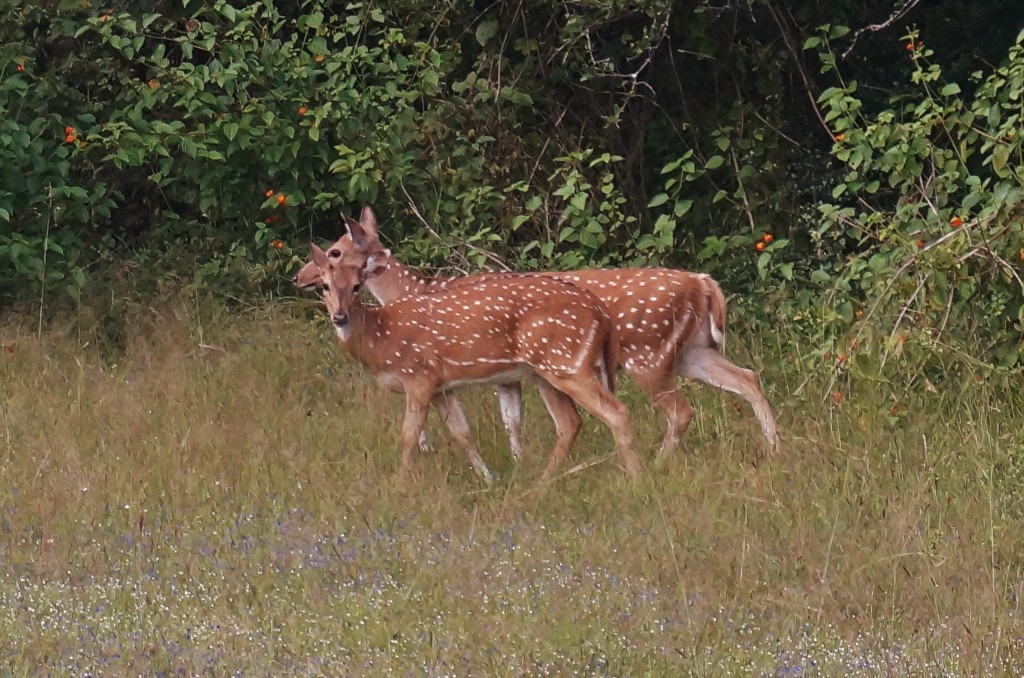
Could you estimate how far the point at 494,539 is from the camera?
600cm

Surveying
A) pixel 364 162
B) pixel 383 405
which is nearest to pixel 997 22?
pixel 364 162

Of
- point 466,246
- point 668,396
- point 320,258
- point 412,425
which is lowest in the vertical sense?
point 466,246

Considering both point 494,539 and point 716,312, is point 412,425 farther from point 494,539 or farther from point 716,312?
point 716,312

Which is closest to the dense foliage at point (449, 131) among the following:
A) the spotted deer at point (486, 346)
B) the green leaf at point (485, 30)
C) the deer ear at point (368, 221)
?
the green leaf at point (485, 30)

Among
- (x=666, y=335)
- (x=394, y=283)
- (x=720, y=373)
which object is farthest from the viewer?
(x=394, y=283)

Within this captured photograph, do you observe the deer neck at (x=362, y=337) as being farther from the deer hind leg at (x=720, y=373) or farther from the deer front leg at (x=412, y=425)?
the deer hind leg at (x=720, y=373)

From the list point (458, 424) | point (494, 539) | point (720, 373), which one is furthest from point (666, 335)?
point (494, 539)

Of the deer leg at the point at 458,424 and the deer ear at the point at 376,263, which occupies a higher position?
the deer ear at the point at 376,263

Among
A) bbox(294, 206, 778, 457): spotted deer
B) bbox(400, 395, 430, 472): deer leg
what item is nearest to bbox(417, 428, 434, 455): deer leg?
bbox(400, 395, 430, 472): deer leg

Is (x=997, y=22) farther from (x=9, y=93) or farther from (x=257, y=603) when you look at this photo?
(x=257, y=603)

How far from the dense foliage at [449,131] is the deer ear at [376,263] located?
4.32 feet

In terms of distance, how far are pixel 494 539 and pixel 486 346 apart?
1482 mm

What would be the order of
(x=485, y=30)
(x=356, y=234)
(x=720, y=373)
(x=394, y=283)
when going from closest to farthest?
(x=720, y=373)
(x=356, y=234)
(x=394, y=283)
(x=485, y=30)

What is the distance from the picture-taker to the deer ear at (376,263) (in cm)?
795
